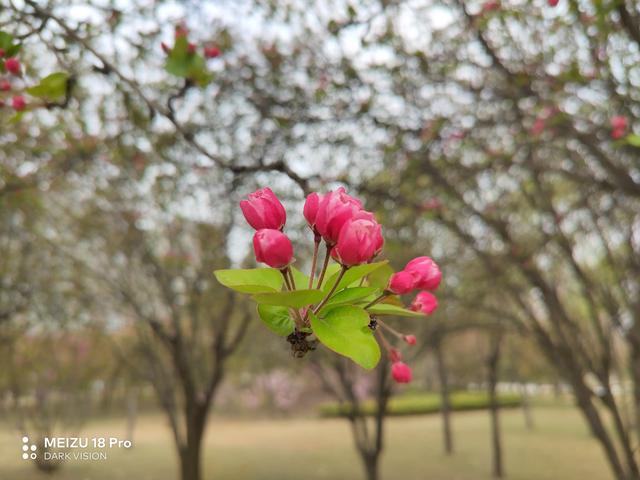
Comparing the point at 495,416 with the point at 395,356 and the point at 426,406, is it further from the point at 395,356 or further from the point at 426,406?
the point at 395,356

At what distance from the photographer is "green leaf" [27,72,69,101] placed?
1548 mm

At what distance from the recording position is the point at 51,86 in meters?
1.57

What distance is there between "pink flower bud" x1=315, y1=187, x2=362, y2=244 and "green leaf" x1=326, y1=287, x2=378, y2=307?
3.4 inches

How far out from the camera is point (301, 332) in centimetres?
89

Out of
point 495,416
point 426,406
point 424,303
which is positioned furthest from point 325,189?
point 426,406

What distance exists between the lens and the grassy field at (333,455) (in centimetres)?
1168

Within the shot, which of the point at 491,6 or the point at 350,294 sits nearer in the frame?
the point at 350,294

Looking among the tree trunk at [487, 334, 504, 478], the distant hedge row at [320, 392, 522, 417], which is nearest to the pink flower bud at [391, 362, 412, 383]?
the tree trunk at [487, 334, 504, 478]

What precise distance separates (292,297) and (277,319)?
151 mm

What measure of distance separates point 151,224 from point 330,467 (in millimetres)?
8006

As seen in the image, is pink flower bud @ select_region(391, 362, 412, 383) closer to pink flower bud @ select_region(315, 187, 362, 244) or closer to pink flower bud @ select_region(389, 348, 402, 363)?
pink flower bud @ select_region(389, 348, 402, 363)

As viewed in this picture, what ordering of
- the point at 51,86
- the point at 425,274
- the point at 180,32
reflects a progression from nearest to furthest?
1. the point at 425,274
2. the point at 51,86
3. the point at 180,32

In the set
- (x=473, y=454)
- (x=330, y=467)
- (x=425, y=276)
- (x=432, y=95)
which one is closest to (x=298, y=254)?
(x=432, y=95)

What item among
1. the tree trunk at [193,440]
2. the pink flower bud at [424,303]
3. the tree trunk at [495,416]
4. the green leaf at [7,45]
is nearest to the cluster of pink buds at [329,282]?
the pink flower bud at [424,303]
